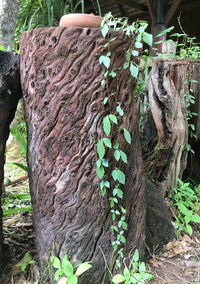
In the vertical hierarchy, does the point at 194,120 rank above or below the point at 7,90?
below

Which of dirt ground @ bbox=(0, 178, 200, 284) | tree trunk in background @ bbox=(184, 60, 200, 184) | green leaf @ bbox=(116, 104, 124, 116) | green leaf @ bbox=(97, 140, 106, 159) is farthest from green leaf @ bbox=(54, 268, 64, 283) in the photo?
tree trunk in background @ bbox=(184, 60, 200, 184)

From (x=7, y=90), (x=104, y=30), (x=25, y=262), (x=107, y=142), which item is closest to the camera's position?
(x=104, y=30)

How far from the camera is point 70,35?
3.91ft

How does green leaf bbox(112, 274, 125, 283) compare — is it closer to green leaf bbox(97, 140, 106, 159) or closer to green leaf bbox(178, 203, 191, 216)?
green leaf bbox(97, 140, 106, 159)

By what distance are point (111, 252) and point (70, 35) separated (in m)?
1.05

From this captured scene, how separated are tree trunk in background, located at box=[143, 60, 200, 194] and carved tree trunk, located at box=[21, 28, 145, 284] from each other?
715mm

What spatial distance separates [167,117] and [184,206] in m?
0.66

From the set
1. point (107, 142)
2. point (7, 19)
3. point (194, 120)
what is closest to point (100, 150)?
point (107, 142)

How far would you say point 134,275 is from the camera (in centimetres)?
133

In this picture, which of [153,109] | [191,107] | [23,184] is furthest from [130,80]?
[23,184]

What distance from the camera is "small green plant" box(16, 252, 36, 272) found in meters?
1.45

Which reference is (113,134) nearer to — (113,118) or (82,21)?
(113,118)

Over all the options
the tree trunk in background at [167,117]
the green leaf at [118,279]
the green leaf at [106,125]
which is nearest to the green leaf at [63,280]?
the green leaf at [118,279]

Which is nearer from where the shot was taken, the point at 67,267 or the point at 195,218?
the point at 67,267
